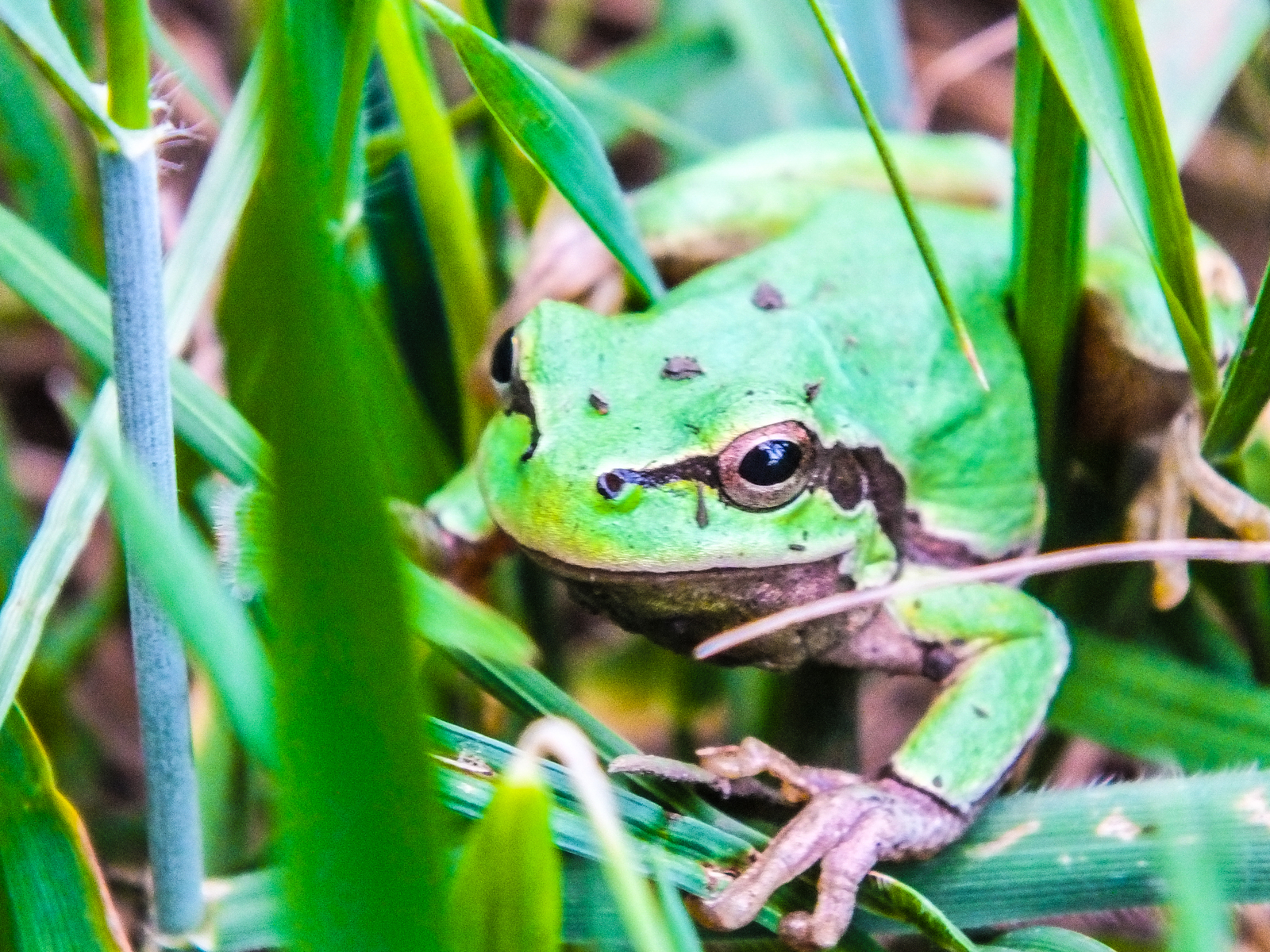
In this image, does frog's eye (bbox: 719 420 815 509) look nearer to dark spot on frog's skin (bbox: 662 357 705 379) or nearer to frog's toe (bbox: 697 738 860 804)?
dark spot on frog's skin (bbox: 662 357 705 379)

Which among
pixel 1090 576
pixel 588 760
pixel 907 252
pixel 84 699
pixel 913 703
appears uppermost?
pixel 907 252

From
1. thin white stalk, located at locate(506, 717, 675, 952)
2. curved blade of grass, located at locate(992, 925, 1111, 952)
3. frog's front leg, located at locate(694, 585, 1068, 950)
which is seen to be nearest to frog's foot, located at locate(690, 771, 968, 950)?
frog's front leg, located at locate(694, 585, 1068, 950)

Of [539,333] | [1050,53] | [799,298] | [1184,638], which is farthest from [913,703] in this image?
[1050,53]

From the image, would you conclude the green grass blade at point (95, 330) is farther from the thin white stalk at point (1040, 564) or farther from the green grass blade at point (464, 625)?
the thin white stalk at point (1040, 564)

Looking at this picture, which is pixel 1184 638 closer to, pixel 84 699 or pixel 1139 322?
pixel 1139 322

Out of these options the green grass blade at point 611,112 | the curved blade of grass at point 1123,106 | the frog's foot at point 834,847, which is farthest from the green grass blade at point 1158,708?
the green grass blade at point 611,112

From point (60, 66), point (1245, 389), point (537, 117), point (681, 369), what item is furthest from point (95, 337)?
point (1245, 389)

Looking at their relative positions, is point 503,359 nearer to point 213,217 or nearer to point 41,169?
point 213,217
